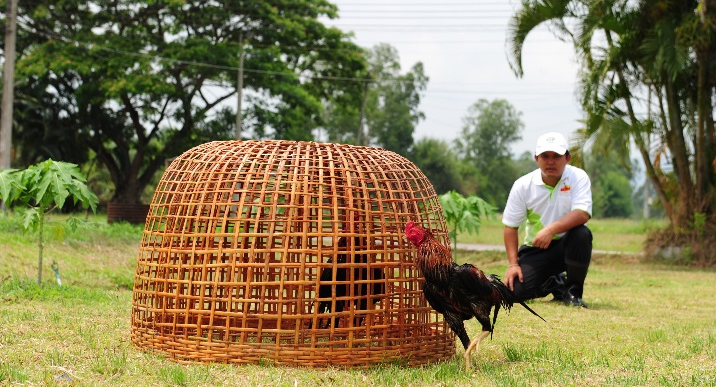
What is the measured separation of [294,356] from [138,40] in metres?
24.6

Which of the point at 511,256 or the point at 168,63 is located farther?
the point at 168,63

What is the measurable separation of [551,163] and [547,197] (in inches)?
24.1

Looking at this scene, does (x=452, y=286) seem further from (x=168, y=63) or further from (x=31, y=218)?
(x=168, y=63)

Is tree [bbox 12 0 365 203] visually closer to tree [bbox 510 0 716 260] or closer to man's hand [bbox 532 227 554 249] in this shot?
tree [bbox 510 0 716 260]

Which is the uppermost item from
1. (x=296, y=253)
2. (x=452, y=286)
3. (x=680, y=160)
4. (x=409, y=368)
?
(x=680, y=160)

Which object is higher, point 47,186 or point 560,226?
point 47,186

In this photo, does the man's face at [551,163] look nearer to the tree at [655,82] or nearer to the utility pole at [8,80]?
the tree at [655,82]

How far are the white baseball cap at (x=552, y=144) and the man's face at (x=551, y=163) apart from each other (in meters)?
0.07

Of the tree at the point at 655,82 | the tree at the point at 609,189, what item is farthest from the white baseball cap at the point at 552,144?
the tree at the point at 609,189

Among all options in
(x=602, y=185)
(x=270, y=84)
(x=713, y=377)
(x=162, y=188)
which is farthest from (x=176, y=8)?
(x=602, y=185)

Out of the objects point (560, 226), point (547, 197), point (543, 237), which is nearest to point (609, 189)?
point (547, 197)

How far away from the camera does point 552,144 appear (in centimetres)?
723

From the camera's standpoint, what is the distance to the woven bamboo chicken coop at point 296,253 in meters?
5.09

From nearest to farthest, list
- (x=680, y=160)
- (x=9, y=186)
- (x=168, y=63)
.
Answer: (x=9, y=186) < (x=680, y=160) < (x=168, y=63)
